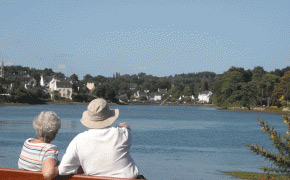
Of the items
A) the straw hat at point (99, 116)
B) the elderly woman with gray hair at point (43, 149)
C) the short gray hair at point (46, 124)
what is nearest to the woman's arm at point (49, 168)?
the elderly woman with gray hair at point (43, 149)

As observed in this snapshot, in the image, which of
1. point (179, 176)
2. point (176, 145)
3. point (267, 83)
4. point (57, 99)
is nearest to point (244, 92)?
point (267, 83)

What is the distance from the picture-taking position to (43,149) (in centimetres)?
416

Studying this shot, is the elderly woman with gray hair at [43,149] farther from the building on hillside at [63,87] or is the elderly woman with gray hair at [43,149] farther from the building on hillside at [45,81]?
the building on hillside at [45,81]

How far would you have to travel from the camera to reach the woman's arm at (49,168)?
399cm

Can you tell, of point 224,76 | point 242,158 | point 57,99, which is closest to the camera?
point 242,158

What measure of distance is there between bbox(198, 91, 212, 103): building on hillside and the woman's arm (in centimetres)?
18987

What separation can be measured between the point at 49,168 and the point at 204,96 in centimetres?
19265

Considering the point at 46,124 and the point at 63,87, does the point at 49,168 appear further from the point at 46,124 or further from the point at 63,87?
the point at 63,87

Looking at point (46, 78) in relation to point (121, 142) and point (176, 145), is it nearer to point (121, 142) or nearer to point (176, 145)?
point (176, 145)

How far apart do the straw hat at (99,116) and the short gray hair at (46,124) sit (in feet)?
1.27

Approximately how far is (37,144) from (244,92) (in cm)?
10229

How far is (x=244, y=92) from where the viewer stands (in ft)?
340

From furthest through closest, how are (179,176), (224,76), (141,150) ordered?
(224,76)
(141,150)
(179,176)

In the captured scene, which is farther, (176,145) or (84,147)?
(176,145)
